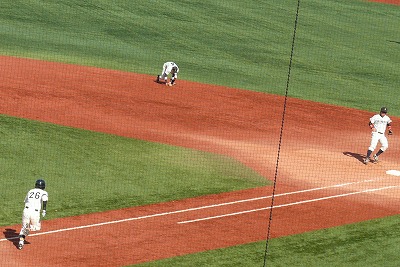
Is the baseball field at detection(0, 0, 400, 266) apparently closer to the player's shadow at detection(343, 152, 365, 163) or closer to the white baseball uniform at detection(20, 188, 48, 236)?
the player's shadow at detection(343, 152, 365, 163)

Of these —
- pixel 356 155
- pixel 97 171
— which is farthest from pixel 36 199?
pixel 356 155

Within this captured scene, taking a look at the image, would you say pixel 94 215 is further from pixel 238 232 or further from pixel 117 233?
pixel 238 232

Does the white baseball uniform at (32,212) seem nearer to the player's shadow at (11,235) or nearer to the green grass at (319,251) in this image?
the player's shadow at (11,235)

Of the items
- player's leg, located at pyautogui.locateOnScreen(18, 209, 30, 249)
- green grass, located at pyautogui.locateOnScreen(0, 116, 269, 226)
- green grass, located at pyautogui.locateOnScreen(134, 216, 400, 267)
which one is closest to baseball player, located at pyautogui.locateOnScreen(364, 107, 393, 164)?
green grass, located at pyautogui.locateOnScreen(0, 116, 269, 226)

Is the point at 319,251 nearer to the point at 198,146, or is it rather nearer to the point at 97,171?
the point at 97,171

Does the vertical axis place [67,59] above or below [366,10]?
below

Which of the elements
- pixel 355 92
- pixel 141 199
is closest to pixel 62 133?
pixel 141 199
